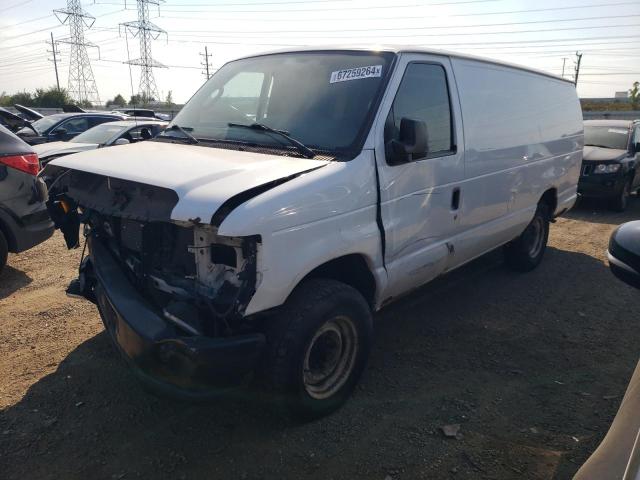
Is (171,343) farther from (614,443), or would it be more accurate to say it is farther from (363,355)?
(614,443)

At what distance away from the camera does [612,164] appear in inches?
391

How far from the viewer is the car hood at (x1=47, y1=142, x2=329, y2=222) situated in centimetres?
255

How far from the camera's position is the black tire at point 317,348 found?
2.84 m

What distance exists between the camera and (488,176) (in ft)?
15.1

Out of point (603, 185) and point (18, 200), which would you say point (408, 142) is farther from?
point (603, 185)

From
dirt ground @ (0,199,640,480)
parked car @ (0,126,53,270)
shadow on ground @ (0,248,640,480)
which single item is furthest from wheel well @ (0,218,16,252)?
shadow on ground @ (0,248,640,480)

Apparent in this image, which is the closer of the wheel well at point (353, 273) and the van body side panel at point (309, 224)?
the van body side panel at point (309, 224)

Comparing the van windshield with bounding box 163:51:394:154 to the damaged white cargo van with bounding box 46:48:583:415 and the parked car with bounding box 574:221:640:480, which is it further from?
the parked car with bounding box 574:221:640:480

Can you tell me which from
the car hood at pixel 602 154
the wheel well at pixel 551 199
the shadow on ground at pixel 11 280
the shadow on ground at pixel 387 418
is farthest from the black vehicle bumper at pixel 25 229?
the car hood at pixel 602 154

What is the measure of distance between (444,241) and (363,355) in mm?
1262

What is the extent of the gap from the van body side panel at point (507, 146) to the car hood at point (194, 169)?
1.88 metres

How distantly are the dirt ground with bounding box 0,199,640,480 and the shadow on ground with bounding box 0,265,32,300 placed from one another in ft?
0.14

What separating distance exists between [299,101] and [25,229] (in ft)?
12.0

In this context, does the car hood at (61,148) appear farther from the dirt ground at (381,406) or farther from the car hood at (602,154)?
the car hood at (602,154)
